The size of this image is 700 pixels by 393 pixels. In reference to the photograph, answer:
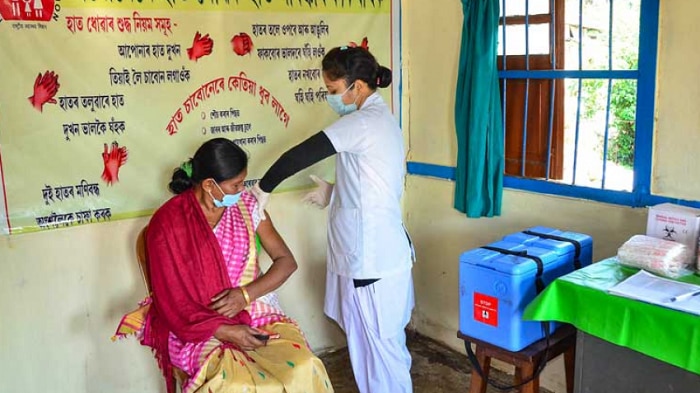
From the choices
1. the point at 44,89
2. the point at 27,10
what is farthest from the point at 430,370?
the point at 27,10

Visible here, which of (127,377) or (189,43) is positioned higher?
(189,43)

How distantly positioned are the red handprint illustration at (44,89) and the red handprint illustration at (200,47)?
1.71 ft

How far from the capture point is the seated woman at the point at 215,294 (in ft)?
6.55

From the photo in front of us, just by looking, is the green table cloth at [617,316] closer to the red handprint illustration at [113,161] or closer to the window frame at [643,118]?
the window frame at [643,118]

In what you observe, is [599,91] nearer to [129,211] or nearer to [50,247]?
[129,211]

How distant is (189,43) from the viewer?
262 cm

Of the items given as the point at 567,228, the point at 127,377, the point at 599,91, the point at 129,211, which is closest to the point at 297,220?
the point at 129,211

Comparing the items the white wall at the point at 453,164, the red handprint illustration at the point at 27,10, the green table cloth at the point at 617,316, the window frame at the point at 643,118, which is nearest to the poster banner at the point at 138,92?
the red handprint illustration at the point at 27,10

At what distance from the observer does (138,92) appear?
2.53 metres

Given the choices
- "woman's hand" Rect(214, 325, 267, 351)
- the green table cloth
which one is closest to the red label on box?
the green table cloth

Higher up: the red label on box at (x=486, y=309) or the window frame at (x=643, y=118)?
the window frame at (x=643, y=118)

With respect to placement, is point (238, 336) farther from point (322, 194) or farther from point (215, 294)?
point (322, 194)

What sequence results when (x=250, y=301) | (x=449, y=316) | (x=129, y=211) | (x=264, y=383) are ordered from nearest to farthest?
(x=264, y=383) → (x=250, y=301) → (x=129, y=211) → (x=449, y=316)

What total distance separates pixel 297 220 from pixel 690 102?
169 centimetres
